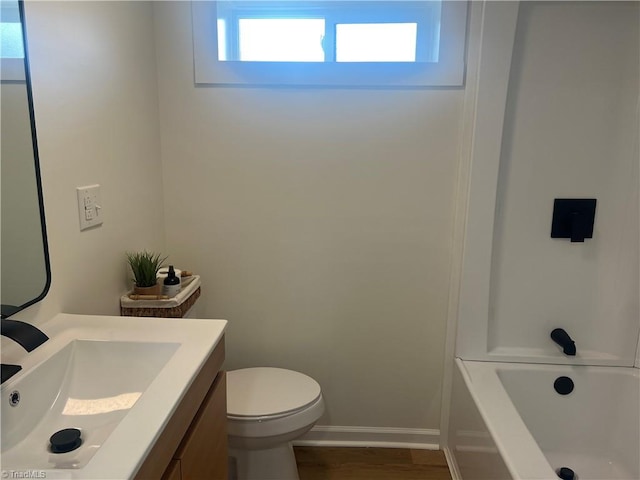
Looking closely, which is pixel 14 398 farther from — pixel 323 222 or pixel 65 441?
pixel 323 222

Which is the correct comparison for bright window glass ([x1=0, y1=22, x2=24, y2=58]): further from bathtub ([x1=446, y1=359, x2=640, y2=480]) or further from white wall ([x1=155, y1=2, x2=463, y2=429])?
bathtub ([x1=446, y1=359, x2=640, y2=480])

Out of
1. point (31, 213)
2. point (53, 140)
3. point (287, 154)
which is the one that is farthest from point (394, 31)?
point (31, 213)

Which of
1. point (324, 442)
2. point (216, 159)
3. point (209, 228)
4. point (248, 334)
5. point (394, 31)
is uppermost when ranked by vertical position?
point (394, 31)

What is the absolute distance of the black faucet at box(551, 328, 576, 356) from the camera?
1985 millimetres

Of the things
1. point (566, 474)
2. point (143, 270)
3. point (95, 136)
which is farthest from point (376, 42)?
point (566, 474)

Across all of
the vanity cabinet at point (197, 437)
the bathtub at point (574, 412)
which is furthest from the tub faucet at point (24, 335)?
the bathtub at point (574, 412)

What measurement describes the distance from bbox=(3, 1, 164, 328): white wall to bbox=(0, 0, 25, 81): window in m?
0.06

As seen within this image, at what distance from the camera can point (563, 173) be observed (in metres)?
1.96

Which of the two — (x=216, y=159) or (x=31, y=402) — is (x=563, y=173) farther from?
(x=31, y=402)

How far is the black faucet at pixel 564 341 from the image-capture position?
1985mm

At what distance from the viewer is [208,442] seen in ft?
4.24

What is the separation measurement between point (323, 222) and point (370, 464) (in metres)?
1.07

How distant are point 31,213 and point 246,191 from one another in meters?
0.94

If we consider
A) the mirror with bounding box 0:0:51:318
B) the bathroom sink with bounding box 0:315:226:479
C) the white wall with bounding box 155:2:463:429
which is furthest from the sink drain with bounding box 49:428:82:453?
the white wall with bounding box 155:2:463:429
